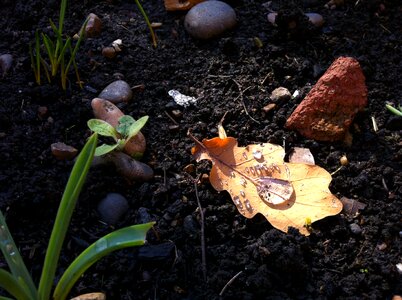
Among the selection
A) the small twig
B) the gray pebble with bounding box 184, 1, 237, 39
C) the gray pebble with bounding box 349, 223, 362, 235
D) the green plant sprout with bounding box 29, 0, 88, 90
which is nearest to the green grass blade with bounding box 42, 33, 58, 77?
the green plant sprout with bounding box 29, 0, 88, 90

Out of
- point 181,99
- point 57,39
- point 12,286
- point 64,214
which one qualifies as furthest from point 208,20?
point 12,286

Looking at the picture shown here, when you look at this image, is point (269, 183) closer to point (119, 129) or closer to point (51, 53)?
point (119, 129)

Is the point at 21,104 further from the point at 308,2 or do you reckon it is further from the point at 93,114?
the point at 308,2

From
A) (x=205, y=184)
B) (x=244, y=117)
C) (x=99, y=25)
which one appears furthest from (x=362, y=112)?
(x=99, y=25)

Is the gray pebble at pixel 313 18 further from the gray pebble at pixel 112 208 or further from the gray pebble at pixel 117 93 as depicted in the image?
the gray pebble at pixel 112 208

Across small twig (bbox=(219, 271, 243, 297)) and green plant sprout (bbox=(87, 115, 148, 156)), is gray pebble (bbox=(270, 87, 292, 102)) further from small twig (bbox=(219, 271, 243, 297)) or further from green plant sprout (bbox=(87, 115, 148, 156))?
small twig (bbox=(219, 271, 243, 297))

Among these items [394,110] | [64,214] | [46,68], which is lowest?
[394,110]
